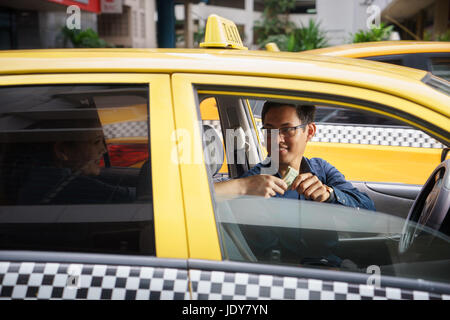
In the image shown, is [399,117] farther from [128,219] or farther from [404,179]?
[404,179]

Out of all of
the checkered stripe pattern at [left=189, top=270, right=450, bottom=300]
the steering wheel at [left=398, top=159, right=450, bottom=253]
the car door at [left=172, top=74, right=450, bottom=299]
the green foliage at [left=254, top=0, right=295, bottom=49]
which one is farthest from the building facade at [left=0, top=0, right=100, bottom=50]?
the green foliage at [left=254, top=0, right=295, bottom=49]

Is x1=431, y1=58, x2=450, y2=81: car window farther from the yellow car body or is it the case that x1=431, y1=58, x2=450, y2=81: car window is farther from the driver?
the yellow car body

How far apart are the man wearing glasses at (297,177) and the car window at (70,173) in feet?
0.92

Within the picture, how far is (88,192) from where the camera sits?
132cm

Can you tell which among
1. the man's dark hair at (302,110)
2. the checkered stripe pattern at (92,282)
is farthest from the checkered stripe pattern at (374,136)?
the checkered stripe pattern at (92,282)

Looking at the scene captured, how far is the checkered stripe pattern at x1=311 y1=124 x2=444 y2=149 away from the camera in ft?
10.0

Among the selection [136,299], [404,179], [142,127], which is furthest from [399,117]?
[404,179]

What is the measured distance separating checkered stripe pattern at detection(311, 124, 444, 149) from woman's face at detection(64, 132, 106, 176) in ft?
6.50

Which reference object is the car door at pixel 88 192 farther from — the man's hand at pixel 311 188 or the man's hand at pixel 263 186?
the man's hand at pixel 311 188

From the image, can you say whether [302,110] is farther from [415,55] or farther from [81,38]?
[81,38]

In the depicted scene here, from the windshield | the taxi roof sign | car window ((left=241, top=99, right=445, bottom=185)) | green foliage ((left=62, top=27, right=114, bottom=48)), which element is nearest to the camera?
the windshield

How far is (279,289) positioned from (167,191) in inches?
14.6

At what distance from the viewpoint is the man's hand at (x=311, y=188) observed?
1.59m

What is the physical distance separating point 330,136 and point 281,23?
39062mm
